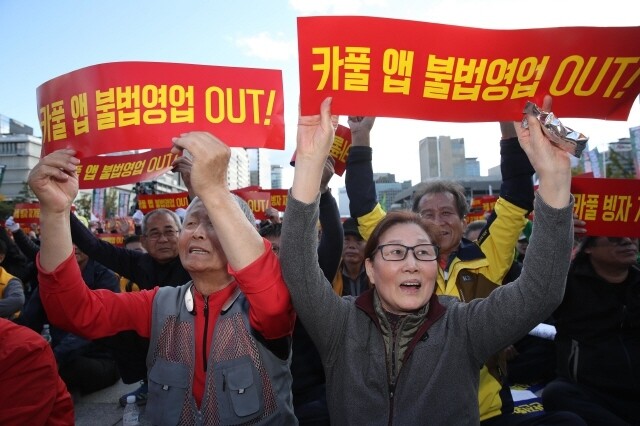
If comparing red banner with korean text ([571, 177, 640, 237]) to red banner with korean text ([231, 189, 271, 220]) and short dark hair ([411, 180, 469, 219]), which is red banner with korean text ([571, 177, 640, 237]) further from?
red banner with korean text ([231, 189, 271, 220])

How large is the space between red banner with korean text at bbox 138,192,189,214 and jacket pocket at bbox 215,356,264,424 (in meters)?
6.50

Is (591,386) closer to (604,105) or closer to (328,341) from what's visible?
(604,105)

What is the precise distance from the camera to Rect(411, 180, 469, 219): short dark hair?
3018 mm

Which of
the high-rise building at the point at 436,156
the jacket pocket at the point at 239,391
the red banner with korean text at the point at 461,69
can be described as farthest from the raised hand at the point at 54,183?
the high-rise building at the point at 436,156

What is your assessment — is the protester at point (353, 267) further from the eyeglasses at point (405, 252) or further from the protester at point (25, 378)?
the protester at point (25, 378)

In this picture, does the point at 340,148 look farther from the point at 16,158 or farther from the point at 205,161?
the point at 16,158

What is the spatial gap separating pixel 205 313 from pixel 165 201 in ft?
23.1

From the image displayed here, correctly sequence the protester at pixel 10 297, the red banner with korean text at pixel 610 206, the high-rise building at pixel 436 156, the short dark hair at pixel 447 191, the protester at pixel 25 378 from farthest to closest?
1. the high-rise building at pixel 436 156
2. the protester at pixel 10 297
3. the red banner with korean text at pixel 610 206
4. the short dark hair at pixel 447 191
5. the protester at pixel 25 378

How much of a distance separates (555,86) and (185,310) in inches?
71.7

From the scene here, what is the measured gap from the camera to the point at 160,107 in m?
2.21

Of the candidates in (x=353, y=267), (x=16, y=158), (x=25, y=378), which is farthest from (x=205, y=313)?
(x=16, y=158)

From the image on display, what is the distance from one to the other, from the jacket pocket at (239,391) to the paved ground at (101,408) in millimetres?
2867

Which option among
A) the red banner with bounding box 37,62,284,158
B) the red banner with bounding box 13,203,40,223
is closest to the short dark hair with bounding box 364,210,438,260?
the red banner with bounding box 37,62,284,158

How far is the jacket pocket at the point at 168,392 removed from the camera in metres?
1.89
